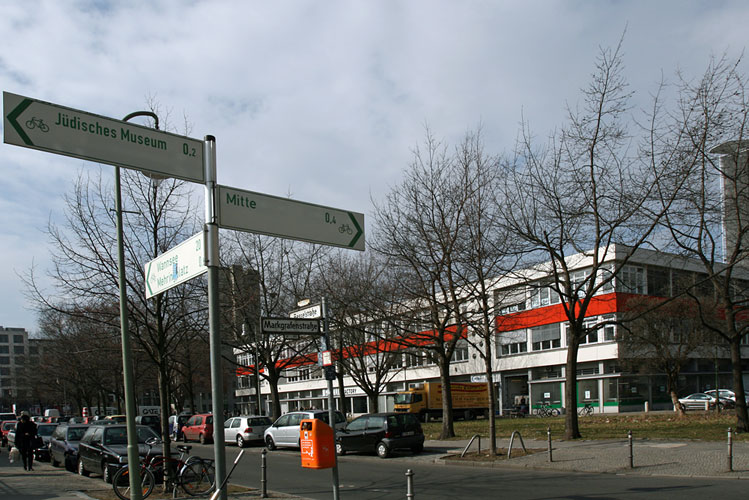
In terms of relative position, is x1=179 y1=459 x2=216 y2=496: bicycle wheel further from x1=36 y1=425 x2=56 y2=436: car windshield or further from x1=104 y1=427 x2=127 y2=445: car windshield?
x1=36 y1=425 x2=56 y2=436: car windshield

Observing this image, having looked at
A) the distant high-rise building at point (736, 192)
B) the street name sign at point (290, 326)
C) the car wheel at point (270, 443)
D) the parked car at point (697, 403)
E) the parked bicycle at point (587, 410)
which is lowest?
the parked bicycle at point (587, 410)

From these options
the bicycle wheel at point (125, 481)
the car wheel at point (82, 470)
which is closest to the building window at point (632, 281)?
the bicycle wheel at point (125, 481)

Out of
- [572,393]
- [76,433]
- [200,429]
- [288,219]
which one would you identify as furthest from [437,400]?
[288,219]

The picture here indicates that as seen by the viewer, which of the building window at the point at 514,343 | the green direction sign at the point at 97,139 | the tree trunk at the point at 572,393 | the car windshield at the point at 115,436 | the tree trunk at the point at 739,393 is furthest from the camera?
the building window at the point at 514,343

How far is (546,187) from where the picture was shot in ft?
72.5

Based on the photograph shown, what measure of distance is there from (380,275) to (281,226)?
75.0 feet

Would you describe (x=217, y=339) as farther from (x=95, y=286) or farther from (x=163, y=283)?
(x=95, y=286)

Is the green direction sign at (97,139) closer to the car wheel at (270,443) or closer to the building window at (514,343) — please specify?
the car wheel at (270,443)

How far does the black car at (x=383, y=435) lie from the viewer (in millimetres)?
21906

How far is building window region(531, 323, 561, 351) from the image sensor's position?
174ft

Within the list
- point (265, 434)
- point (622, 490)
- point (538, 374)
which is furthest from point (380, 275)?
point (538, 374)

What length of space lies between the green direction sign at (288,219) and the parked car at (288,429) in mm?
21303

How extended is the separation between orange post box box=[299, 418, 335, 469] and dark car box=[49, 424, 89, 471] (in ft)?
51.3

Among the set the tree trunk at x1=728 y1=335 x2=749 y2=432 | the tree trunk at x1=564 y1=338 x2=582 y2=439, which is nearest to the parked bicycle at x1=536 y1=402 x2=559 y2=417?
the tree trunk at x1=728 y1=335 x2=749 y2=432
